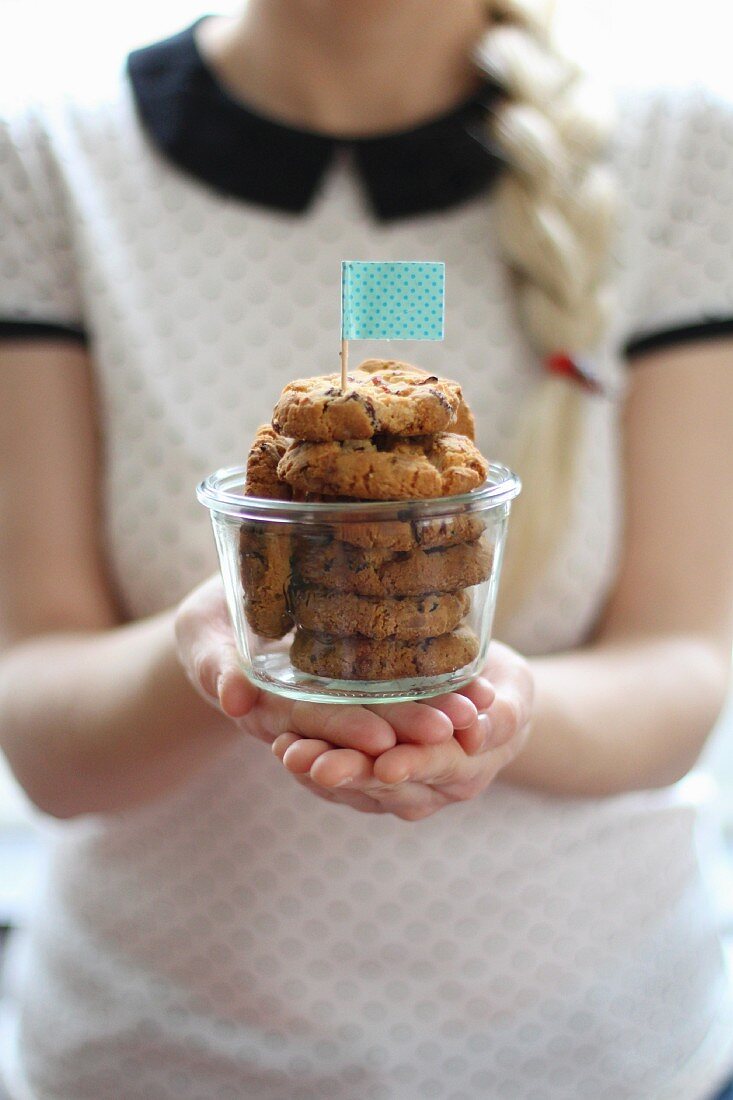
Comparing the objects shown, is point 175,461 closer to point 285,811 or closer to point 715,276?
point 285,811

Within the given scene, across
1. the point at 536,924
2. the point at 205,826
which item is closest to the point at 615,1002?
the point at 536,924

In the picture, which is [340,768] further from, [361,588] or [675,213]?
[675,213]

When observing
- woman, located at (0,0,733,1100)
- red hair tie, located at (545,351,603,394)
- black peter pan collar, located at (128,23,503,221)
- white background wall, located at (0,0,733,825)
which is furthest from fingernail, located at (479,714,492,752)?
white background wall, located at (0,0,733,825)

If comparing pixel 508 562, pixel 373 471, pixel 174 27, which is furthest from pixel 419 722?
pixel 174 27

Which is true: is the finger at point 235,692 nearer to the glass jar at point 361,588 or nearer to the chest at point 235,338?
the glass jar at point 361,588

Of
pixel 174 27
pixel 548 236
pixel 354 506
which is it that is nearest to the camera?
pixel 354 506

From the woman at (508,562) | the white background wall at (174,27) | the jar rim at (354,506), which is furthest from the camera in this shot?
the white background wall at (174,27)

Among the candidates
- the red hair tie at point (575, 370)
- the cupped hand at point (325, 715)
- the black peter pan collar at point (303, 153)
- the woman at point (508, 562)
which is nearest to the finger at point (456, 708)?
the cupped hand at point (325, 715)
